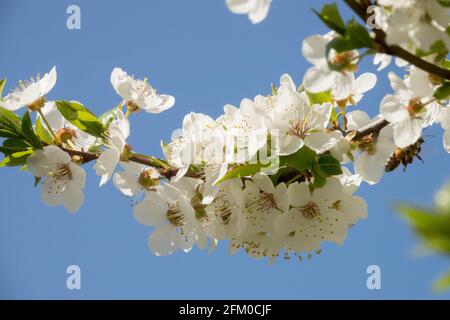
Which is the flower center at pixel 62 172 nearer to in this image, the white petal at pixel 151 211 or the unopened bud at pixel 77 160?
the unopened bud at pixel 77 160

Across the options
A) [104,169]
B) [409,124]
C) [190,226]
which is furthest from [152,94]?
[409,124]

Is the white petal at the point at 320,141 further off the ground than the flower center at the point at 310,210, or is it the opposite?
the white petal at the point at 320,141

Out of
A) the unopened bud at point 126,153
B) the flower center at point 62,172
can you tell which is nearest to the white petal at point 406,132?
the unopened bud at point 126,153

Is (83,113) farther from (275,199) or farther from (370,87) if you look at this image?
(370,87)

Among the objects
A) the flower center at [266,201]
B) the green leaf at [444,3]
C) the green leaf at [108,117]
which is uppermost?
the green leaf at [108,117]

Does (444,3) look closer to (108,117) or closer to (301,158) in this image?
(301,158)

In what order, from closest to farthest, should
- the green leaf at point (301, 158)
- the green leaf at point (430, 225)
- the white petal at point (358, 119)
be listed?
the green leaf at point (430, 225)
the green leaf at point (301, 158)
the white petal at point (358, 119)
